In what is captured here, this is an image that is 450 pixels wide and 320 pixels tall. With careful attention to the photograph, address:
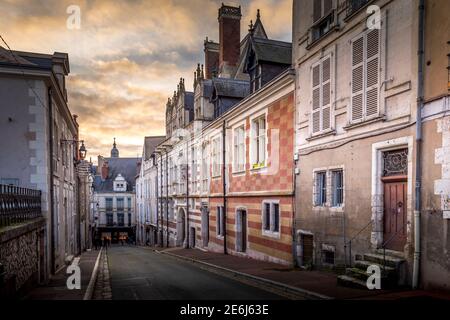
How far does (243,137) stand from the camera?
18.5 metres

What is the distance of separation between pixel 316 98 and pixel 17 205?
942cm

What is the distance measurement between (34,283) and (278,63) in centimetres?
1284

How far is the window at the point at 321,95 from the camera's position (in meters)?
11.6

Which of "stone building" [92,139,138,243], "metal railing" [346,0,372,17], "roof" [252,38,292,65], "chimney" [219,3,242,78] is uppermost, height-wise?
"chimney" [219,3,242,78]

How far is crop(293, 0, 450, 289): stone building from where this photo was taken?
7949mm

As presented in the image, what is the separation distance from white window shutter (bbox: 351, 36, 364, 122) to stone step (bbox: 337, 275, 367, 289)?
428 centimetres

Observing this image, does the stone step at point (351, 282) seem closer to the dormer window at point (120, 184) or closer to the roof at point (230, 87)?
the roof at point (230, 87)

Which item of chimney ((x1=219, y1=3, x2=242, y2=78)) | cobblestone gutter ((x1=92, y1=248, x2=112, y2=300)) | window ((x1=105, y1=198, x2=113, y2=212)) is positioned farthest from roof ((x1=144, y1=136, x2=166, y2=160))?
cobblestone gutter ((x1=92, y1=248, x2=112, y2=300))

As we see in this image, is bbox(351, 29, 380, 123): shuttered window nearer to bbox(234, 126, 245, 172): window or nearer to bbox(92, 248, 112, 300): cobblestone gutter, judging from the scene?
bbox(234, 126, 245, 172): window

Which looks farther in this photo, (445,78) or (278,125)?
(278,125)

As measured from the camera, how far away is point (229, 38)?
2631cm

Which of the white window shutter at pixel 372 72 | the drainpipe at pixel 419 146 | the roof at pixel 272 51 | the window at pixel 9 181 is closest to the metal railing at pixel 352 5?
the white window shutter at pixel 372 72
